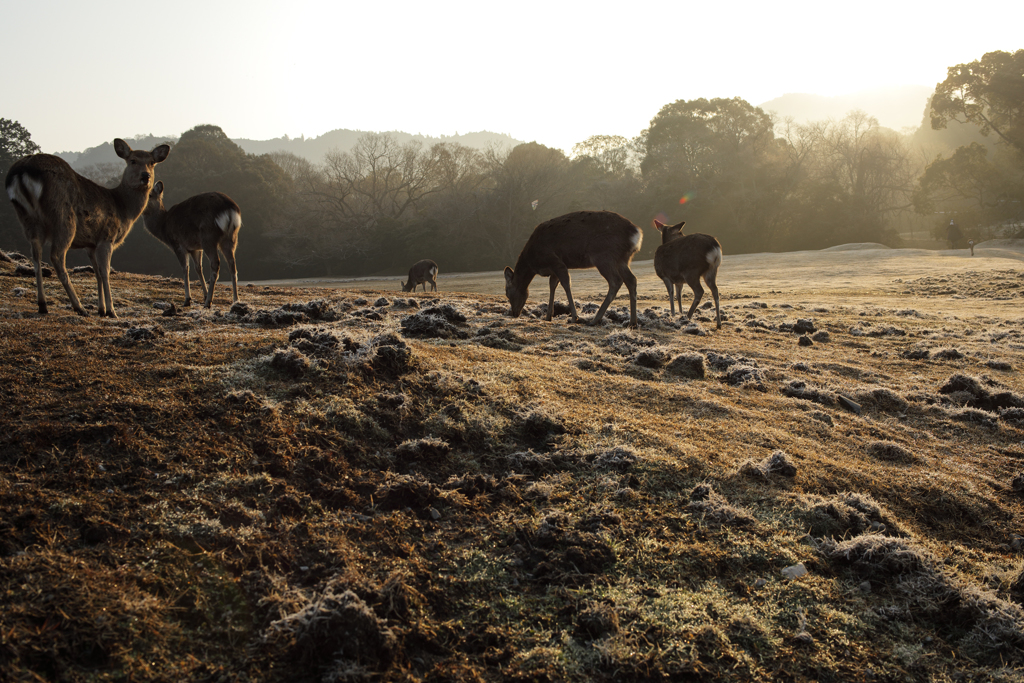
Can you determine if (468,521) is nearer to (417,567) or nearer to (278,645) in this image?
(417,567)

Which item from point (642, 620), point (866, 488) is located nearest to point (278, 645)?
point (642, 620)

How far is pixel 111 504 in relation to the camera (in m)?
2.77

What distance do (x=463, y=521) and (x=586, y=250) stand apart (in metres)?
7.92

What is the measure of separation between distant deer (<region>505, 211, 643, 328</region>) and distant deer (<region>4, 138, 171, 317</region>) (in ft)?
20.9

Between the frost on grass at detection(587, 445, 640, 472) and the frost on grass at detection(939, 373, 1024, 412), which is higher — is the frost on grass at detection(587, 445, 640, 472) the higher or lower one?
the higher one

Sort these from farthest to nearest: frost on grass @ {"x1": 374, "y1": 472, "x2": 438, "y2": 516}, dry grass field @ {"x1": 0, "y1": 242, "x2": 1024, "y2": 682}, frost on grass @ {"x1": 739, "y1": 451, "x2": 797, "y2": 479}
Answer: frost on grass @ {"x1": 739, "y1": 451, "x2": 797, "y2": 479} < frost on grass @ {"x1": 374, "y1": 472, "x2": 438, "y2": 516} < dry grass field @ {"x1": 0, "y1": 242, "x2": 1024, "y2": 682}

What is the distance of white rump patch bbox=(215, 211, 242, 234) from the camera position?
10.5 metres

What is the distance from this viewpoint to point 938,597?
3055mm

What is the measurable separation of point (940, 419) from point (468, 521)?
18.5 feet

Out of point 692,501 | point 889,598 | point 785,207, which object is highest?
point 785,207

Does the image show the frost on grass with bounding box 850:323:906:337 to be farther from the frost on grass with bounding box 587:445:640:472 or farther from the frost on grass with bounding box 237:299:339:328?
the frost on grass with bounding box 237:299:339:328

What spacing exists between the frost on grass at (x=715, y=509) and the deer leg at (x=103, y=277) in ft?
23.8

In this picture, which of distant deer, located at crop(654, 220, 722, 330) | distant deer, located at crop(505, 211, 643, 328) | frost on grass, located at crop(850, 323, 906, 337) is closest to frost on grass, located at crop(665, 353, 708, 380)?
distant deer, located at crop(505, 211, 643, 328)

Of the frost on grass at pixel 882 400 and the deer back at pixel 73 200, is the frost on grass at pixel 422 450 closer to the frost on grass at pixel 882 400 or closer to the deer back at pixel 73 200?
the frost on grass at pixel 882 400
